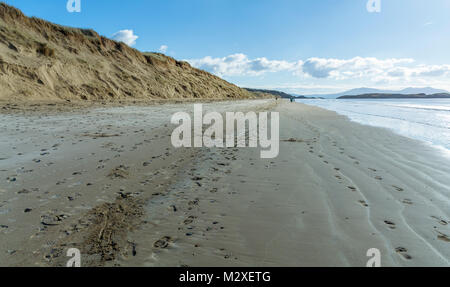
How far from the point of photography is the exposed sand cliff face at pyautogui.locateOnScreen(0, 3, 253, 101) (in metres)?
19.5

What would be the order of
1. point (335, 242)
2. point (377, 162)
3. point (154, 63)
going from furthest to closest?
1. point (154, 63)
2. point (377, 162)
3. point (335, 242)

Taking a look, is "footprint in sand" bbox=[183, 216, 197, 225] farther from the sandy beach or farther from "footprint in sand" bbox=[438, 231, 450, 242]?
"footprint in sand" bbox=[438, 231, 450, 242]

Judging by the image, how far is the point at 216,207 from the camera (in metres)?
3.52

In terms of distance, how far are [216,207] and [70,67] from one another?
27934mm

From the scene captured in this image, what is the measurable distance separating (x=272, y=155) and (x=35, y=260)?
5.35m

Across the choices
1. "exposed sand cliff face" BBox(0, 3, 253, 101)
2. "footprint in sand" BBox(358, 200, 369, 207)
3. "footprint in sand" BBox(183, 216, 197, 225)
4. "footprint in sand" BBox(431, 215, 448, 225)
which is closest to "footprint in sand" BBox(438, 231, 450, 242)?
"footprint in sand" BBox(431, 215, 448, 225)

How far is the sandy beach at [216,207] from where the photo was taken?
96.7 inches

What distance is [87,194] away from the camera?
3.78 meters

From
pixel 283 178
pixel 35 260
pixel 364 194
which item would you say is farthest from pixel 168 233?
pixel 364 194

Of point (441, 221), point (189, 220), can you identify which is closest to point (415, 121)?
point (441, 221)

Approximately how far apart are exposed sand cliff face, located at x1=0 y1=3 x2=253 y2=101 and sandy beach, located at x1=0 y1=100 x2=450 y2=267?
1710 centimetres

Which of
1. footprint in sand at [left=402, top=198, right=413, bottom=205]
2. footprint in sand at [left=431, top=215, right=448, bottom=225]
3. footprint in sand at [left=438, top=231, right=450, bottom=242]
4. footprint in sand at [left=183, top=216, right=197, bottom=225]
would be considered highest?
footprint in sand at [left=402, top=198, right=413, bottom=205]

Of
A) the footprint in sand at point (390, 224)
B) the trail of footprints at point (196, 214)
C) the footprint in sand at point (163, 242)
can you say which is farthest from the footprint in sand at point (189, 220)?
the footprint in sand at point (390, 224)
